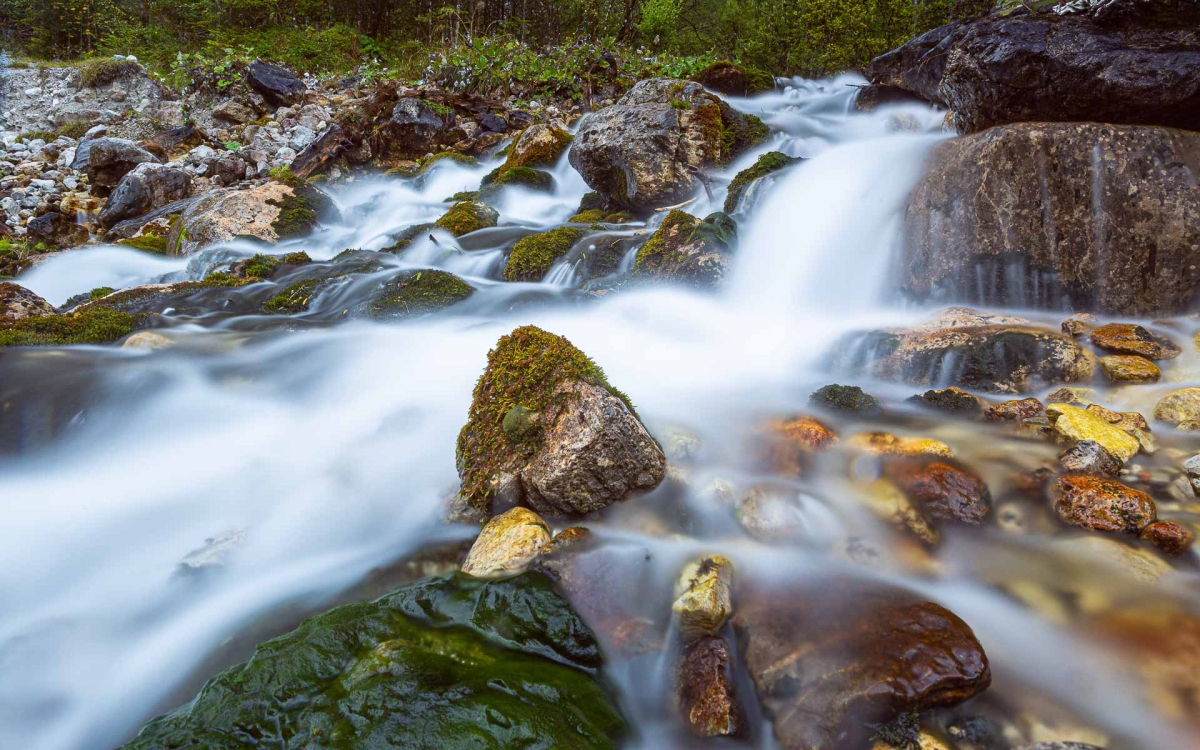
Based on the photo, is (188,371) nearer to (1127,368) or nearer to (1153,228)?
(1127,368)

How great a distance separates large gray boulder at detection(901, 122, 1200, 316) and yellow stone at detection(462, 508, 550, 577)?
4.75 meters

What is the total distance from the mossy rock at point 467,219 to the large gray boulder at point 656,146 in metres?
1.84

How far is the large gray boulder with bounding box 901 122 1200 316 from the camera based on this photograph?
15.4ft

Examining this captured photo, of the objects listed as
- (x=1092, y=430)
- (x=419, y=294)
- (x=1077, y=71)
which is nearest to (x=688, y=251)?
(x=419, y=294)

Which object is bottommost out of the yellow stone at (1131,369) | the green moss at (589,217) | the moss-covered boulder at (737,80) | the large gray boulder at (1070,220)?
the yellow stone at (1131,369)

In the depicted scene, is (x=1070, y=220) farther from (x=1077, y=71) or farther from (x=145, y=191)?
(x=145, y=191)

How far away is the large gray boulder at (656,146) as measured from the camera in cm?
898

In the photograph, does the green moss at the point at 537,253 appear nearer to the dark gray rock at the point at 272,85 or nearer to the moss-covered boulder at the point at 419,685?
the moss-covered boulder at the point at 419,685

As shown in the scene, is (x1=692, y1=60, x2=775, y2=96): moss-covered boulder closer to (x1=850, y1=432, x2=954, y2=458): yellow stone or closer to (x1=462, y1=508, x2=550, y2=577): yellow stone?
(x1=850, y1=432, x2=954, y2=458): yellow stone

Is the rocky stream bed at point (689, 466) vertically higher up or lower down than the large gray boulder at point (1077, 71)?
lower down

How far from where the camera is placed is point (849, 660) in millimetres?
2162

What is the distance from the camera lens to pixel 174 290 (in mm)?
7469

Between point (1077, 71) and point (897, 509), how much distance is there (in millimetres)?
4880

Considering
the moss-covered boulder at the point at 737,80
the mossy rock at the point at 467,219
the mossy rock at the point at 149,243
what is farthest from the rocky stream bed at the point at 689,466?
the moss-covered boulder at the point at 737,80
